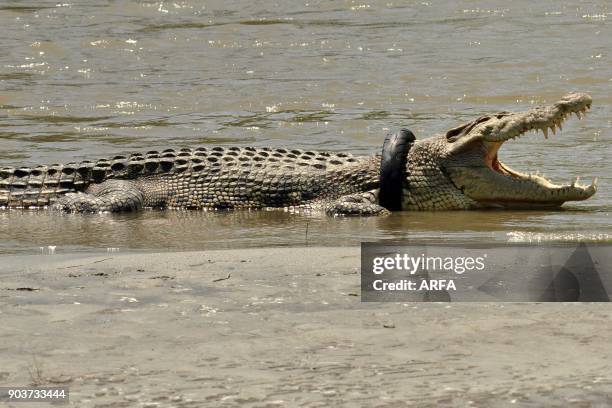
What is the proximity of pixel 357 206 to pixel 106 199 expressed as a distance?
1.91 metres

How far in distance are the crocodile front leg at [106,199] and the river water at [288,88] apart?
0.16 m

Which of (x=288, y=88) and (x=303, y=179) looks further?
(x=288, y=88)

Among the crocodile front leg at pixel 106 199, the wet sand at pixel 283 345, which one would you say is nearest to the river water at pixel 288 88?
the crocodile front leg at pixel 106 199

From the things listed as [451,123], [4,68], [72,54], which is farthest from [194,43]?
[451,123]

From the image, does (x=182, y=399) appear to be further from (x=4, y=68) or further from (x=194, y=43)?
(x=194, y=43)

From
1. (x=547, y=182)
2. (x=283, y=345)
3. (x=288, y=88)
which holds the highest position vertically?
(x=288, y=88)

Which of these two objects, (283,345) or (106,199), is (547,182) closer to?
(106,199)

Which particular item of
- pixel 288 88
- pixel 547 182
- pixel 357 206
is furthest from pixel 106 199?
pixel 288 88

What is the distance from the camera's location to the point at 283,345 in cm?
388

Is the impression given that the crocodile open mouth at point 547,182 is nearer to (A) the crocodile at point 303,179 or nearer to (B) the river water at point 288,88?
(A) the crocodile at point 303,179

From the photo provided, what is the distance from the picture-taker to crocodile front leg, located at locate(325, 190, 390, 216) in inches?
321

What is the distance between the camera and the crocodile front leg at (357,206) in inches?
321

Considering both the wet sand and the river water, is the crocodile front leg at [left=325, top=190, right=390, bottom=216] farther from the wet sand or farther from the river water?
the wet sand

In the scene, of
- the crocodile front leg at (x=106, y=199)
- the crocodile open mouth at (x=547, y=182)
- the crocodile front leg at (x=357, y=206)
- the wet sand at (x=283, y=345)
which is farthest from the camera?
the crocodile front leg at (x=106, y=199)
